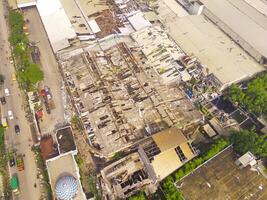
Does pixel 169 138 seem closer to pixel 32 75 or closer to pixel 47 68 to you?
pixel 32 75

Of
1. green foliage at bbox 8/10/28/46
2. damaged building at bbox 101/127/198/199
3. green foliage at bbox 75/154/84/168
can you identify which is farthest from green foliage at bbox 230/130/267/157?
green foliage at bbox 8/10/28/46

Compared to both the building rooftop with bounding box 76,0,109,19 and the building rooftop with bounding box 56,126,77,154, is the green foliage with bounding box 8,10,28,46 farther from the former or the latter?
the building rooftop with bounding box 56,126,77,154

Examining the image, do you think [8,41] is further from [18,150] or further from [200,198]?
[200,198]

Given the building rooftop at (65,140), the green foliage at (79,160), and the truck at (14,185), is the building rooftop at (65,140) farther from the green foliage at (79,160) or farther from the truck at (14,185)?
the truck at (14,185)

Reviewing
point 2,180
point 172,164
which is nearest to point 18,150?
point 2,180

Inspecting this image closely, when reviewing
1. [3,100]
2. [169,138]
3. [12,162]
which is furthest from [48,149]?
[169,138]

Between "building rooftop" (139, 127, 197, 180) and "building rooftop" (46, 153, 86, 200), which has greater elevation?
"building rooftop" (46, 153, 86, 200)
